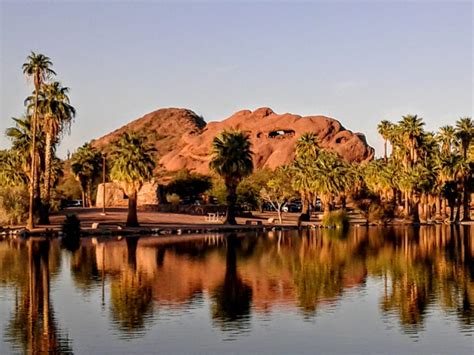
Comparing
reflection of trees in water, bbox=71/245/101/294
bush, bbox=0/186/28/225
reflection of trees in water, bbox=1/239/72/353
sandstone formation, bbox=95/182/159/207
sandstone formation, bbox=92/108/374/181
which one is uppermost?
sandstone formation, bbox=92/108/374/181

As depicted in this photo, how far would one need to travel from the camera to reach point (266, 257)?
4572cm

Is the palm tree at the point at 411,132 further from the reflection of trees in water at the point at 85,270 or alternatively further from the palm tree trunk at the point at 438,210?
the reflection of trees in water at the point at 85,270

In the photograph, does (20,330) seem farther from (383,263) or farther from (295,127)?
(295,127)

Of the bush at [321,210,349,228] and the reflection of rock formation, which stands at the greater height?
the bush at [321,210,349,228]

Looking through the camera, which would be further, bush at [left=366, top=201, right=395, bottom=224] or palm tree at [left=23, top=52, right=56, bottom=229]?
bush at [left=366, top=201, right=395, bottom=224]

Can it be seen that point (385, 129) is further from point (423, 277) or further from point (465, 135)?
point (423, 277)

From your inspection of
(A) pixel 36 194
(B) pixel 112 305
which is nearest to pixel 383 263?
(B) pixel 112 305

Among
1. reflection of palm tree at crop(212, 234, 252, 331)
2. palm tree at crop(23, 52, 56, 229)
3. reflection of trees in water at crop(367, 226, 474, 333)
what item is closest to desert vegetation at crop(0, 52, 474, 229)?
palm tree at crop(23, 52, 56, 229)

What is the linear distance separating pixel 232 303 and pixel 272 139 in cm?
14038

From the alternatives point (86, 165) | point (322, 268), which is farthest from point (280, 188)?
point (322, 268)

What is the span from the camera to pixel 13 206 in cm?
6662

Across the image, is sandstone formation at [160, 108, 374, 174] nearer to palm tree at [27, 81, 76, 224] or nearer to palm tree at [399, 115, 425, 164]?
palm tree at [399, 115, 425, 164]

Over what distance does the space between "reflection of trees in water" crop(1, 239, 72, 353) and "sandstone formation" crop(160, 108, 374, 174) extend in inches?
4739

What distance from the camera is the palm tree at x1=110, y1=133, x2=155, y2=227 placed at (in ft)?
222
